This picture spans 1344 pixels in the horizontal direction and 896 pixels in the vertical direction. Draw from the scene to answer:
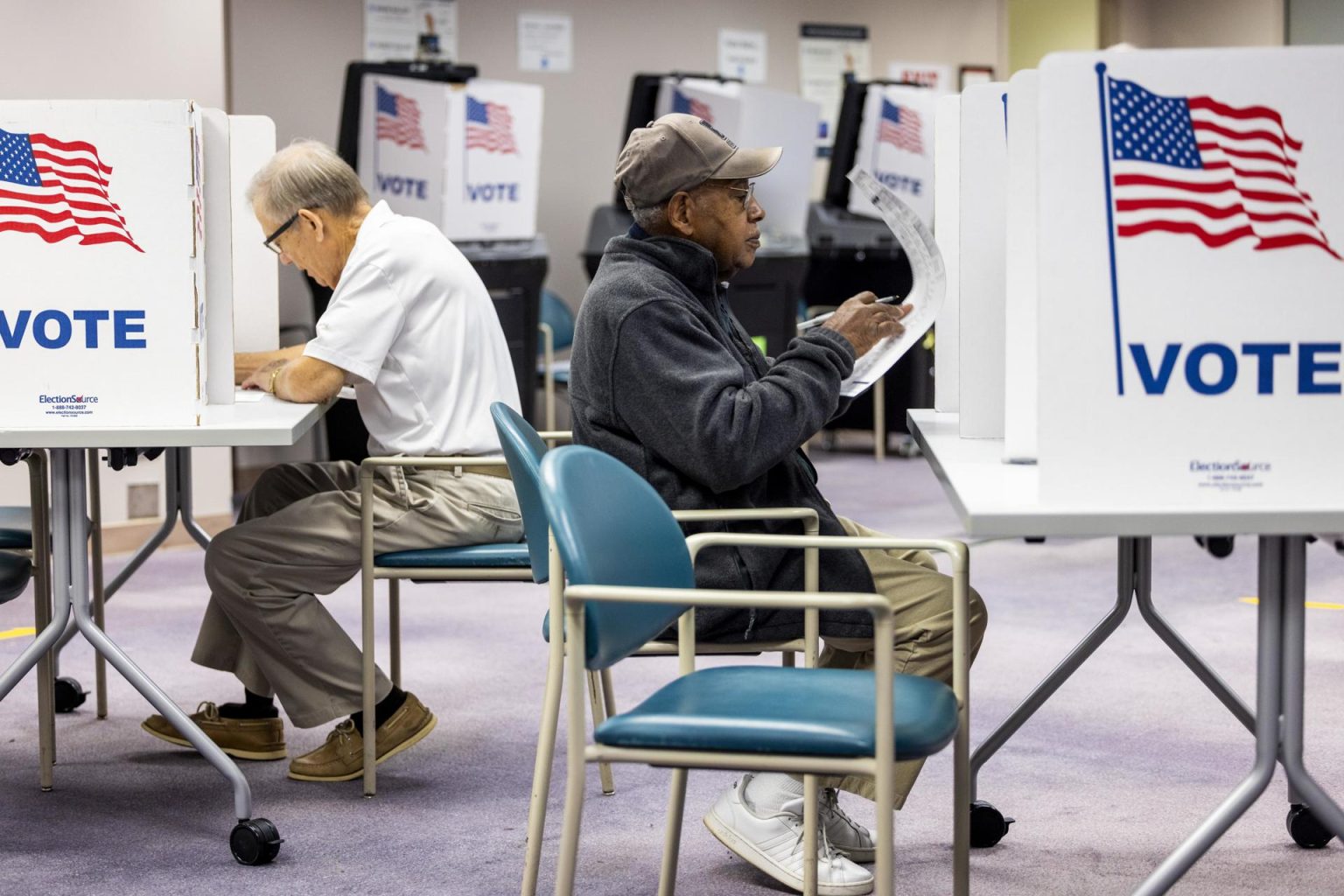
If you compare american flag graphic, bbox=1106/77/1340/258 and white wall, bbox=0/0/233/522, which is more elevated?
white wall, bbox=0/0/233/522

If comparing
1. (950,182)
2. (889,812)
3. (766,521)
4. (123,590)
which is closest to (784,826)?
(766,521)

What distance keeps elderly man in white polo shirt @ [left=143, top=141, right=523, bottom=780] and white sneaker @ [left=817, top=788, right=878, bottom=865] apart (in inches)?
29.1

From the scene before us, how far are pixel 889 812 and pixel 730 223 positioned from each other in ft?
3.28

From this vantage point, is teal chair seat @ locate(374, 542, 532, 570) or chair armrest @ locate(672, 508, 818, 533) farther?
teal chair seat @ locate(374, 542, 532, 570)

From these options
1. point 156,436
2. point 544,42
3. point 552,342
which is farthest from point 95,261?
point 544,42

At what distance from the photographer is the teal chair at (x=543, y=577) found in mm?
2131

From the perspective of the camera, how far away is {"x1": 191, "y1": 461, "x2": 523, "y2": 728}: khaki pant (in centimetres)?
273

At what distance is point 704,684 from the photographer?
1882 millimetres

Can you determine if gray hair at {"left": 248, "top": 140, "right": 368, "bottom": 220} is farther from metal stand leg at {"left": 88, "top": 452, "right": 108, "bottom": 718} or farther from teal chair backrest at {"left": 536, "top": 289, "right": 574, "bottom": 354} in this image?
teal chair backrest at {"left": 536, "top": 289, "right": 574, "bottom": 354}

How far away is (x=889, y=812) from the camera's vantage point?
1609 millimetres

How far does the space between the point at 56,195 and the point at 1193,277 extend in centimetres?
161

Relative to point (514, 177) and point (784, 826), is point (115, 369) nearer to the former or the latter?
point (784, 826)

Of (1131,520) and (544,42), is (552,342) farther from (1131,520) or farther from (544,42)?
(1131,520)

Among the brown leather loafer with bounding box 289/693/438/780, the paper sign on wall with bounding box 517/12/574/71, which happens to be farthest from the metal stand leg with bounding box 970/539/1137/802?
the paper sign on wall with bounding box 517/12/574/71
